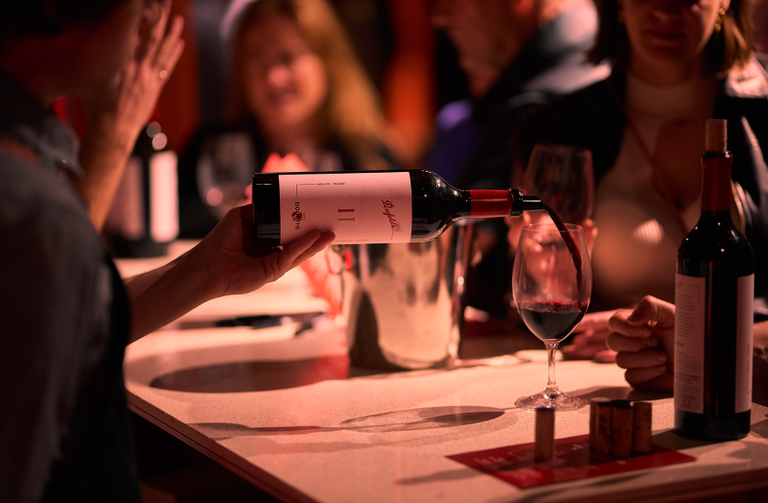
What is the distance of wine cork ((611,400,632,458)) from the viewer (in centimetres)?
78

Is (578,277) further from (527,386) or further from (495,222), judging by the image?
(495,222)

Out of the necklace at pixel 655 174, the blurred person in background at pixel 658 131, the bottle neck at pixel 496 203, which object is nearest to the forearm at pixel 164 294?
the bottle neck at pixel 496 203

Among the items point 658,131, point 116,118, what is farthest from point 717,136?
point 116,118

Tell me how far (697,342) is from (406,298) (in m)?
0.44

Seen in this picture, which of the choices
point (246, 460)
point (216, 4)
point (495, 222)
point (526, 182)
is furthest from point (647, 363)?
point (216, 4)

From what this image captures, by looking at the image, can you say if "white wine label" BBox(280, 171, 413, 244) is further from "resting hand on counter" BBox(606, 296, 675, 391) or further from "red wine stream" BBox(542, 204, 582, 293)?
"resting hand on counter" BBox(606, 296, 675, 391)

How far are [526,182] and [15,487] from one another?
2.97 feet

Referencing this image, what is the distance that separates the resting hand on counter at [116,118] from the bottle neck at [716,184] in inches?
37.2

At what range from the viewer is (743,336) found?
81 cm

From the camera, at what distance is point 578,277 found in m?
0.94

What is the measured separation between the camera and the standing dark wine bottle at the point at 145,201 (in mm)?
1898

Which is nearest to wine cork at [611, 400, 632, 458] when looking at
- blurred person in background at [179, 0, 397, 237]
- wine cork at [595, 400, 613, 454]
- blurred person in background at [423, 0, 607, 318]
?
wine cork at [595, 400, 613, 454]

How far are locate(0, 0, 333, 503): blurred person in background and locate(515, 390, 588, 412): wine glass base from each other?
0.49m

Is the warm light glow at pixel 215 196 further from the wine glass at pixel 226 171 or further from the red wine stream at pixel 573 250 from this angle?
the red wine stream at pixel 573 250
